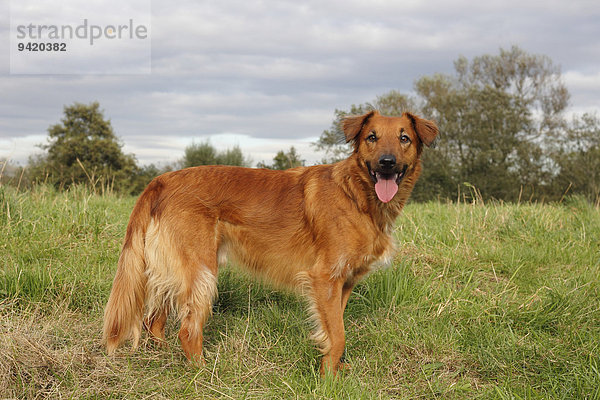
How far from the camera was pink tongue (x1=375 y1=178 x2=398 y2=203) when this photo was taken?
3631 millimetres

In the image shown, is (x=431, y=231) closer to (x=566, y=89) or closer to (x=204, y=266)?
(x=204, y=266)

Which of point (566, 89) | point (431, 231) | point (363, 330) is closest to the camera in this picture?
point (363, 330)

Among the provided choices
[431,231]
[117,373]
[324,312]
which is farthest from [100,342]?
[431,231]

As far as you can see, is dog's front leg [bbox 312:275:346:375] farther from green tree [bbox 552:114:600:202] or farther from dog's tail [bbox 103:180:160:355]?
green tree [bbox 552:114:600:202]

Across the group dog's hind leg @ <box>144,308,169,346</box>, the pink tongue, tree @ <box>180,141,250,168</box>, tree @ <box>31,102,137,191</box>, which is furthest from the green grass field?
tree @ <box>31,102,137,191</box>

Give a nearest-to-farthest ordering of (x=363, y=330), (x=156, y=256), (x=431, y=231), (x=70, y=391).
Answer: (x=70, y=391) < (x=156, y=256) < (x=363, y=330) < (x=431, y=231)

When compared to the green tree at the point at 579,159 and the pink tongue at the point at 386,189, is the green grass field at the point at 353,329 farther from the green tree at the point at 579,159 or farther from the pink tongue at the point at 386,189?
the green tree at the point at 579,159

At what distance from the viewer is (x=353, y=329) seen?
4.10 m

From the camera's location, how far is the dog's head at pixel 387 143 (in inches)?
143

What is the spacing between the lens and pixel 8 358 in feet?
10.6

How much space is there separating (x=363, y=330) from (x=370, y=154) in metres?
1.57

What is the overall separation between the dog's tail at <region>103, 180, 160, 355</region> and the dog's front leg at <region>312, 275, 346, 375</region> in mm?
1403

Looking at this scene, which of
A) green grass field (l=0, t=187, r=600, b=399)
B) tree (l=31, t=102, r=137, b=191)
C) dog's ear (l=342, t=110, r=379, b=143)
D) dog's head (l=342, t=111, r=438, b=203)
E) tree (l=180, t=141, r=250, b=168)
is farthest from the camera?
tree (l=31, t=102, r=137, b=191)

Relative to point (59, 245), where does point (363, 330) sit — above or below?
below
